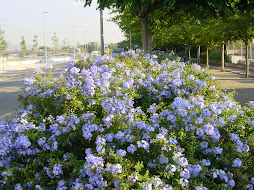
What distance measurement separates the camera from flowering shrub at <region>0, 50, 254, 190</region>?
3240 mm

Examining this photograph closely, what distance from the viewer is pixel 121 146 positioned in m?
3.67

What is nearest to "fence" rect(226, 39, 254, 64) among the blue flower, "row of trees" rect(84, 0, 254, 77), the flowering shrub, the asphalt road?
"row of trees" rect(84, 0, 254, 77)

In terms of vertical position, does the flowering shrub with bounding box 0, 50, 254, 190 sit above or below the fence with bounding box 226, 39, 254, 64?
below

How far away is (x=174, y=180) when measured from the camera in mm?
3332

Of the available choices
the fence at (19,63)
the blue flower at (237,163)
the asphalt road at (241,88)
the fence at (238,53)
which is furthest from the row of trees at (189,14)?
the fence at (19,63)

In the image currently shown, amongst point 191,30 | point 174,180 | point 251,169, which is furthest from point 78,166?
point 191,30

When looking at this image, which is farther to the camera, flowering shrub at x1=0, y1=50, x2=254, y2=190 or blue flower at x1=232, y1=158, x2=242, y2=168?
blue flower at x1=232, y1=158, x2=242, y2=168

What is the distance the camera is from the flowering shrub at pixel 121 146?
324cm

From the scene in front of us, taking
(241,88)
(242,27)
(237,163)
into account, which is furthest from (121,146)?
(242,27)

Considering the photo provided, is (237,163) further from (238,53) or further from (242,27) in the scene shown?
(238,53)

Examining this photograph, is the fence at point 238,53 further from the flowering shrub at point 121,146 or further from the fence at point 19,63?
the flowering shrub at point 121,146

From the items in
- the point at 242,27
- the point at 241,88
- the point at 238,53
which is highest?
the point at 242,27

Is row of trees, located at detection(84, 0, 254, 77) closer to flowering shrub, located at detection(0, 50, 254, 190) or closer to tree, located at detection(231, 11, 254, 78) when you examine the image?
tree, located at detection(231, 11, 254, 78)

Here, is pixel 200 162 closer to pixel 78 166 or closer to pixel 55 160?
pixel 78 166
